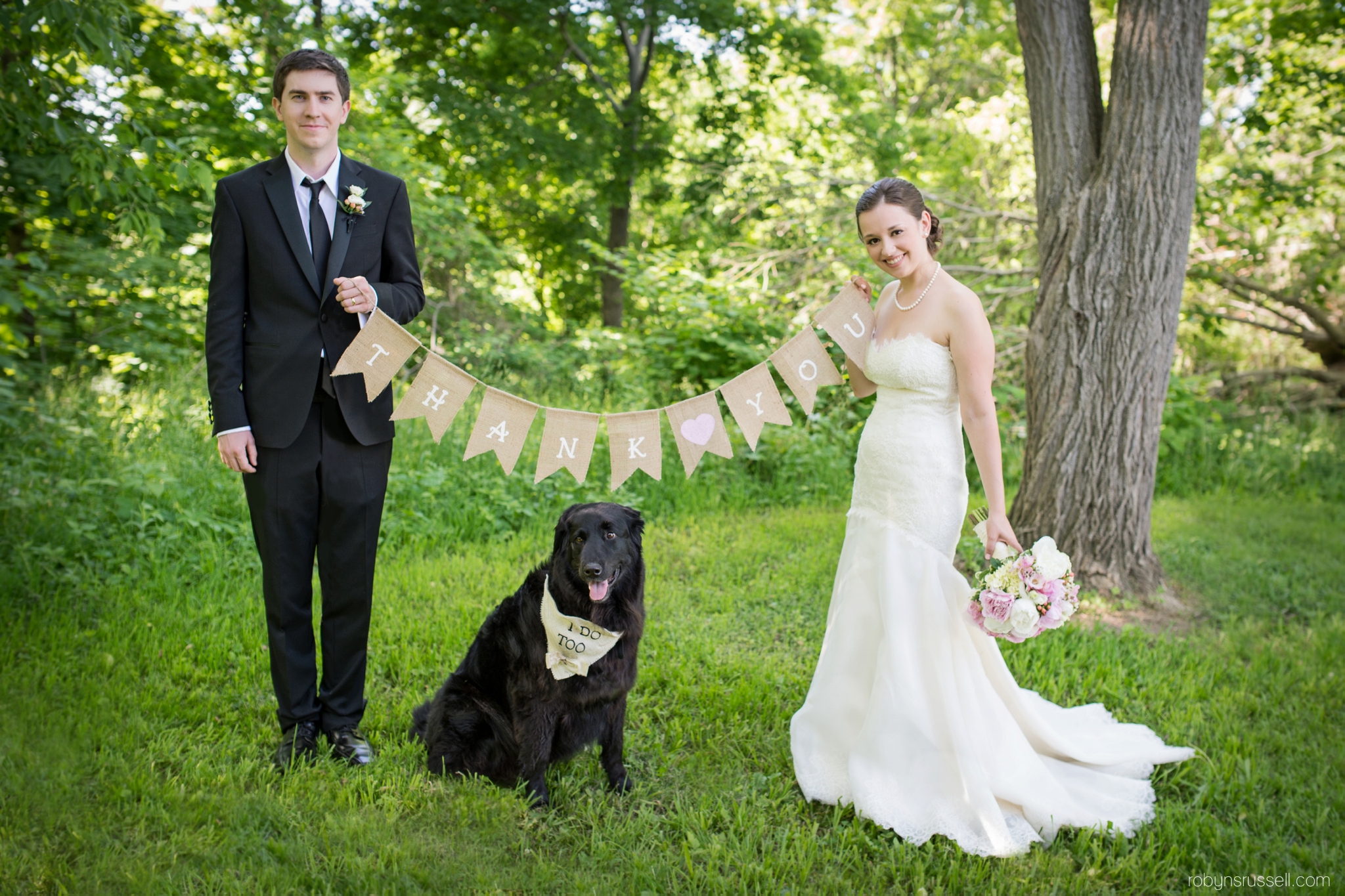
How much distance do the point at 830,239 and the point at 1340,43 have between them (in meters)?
6.30

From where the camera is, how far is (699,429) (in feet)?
9.18

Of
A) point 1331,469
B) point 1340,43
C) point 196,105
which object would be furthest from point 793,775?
point 1340,43

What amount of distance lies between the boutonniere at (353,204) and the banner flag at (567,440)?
928 millimetres

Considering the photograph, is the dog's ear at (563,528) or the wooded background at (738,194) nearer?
the dog's ear at (563,528)

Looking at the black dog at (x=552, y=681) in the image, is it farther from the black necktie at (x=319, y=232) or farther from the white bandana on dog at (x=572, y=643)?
the black necktie at (x=319, y=232)

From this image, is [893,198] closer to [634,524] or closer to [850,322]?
[850,322]

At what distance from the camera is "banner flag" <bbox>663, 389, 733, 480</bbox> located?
278 centimetres

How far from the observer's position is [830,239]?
293 inches

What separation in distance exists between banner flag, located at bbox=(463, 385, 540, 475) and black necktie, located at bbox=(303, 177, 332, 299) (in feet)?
2.17

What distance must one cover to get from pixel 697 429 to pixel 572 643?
84 centimetres

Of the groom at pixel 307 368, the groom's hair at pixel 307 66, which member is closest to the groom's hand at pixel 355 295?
the groom at pixel 307 368

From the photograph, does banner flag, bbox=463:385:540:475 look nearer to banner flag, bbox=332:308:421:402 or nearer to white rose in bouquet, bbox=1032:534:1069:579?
banner flag, bbox=332:308:421:402

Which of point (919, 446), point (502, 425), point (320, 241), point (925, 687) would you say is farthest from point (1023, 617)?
point (320, 241)

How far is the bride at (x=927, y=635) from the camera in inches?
104
